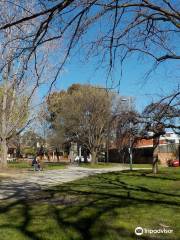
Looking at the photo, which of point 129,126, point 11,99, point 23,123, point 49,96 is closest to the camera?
point 49,96

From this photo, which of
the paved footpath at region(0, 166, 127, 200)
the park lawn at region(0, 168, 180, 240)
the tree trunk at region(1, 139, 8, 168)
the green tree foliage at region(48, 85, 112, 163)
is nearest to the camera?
the park lawn at region(0, 168, 180, 240)

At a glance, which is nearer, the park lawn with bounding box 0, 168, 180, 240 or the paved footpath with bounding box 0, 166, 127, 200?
the park lawn with bounding box 0, 168, 180, 240

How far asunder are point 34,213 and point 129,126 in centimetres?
2093

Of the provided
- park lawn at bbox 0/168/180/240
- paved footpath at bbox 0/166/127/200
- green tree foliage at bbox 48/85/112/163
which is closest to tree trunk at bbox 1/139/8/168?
paved footpath at bbox 0/166/127/200

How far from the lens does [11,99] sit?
3938cm

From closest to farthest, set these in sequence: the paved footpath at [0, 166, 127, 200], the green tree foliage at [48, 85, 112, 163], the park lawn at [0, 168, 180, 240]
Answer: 1. the park lawn at [0, 168, 180, 240]
2. the paved footpath at [0, 166, 127, 200]
3. the green tree foliage at [48, 85, 112, 163]

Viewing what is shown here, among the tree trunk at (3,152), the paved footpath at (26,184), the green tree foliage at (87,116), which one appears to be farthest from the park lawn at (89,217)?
the green tree foliage at (87,116)

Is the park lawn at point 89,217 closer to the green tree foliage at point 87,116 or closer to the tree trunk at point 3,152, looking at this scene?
the tree trunk at point 3,152

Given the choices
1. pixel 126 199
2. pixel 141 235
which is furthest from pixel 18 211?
pixel 141 235

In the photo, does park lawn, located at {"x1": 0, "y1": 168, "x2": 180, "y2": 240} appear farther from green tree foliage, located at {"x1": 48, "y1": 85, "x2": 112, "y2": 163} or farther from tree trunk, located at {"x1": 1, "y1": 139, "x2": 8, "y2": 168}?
green tree foliage, located at {"x1": 48, "y1": 85, "x2": 112, "y2": 163}

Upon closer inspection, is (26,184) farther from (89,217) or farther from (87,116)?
(87,116)

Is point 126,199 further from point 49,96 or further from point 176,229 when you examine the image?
point 49,96

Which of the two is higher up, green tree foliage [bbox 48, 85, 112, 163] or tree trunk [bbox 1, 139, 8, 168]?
green tree foliage [bbox 48, 85, 112, 163]

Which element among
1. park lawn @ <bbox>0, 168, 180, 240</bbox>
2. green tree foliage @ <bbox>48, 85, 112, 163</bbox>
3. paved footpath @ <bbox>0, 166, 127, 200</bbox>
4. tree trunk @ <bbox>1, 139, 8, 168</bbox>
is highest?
green tree foliage @ <bbox>48, 85, 112, 163</bbox>
